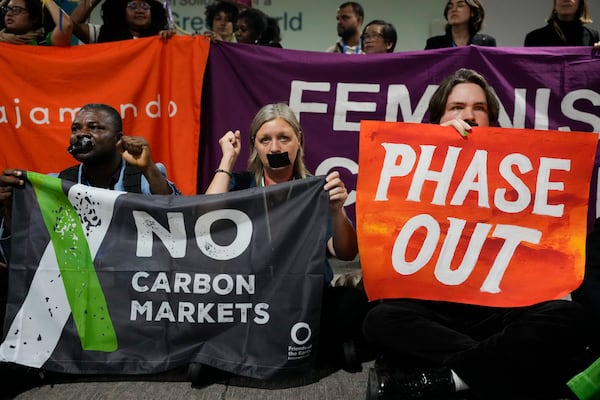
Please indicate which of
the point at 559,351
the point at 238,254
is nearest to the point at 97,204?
the point at 238,254

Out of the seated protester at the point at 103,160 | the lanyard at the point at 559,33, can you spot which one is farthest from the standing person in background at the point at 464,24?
the seated protester at the point at 103,160

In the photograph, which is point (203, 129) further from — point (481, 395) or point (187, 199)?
point (481, 395)

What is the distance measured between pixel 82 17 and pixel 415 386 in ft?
9.59

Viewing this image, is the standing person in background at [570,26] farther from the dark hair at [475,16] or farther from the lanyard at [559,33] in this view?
the dark hair at [475,16]

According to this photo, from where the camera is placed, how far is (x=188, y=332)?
2.04m

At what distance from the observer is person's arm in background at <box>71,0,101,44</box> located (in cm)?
347

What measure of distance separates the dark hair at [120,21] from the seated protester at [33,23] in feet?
0.76

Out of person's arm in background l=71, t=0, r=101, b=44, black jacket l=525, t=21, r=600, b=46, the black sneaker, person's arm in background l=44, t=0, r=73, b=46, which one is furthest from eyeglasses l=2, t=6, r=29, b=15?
black jacket l=525, t=21, r=600, b=46

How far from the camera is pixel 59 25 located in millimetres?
3352

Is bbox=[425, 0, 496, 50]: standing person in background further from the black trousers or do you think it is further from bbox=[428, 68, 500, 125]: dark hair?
the black trousers

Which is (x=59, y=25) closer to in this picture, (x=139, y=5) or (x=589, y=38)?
(x=139, y=5)

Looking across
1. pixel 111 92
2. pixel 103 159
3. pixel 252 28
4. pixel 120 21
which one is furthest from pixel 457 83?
pixel 120 21

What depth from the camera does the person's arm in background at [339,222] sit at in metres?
2.04

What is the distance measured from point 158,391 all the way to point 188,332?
0.71ft
